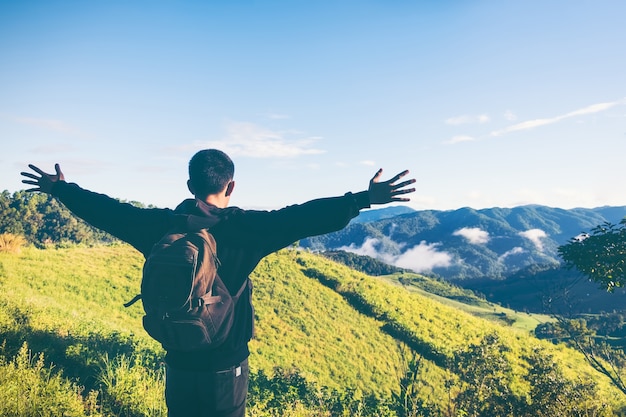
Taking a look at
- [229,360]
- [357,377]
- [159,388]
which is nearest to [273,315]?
[357,377]

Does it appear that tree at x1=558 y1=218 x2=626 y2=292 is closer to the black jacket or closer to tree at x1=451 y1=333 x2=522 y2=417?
tree at x1=451 y1=333 x2=522 y2=417

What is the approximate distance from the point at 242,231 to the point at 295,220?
14.5 inches

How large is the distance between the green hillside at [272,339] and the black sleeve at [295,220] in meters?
4.03

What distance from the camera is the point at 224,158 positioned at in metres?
2.74

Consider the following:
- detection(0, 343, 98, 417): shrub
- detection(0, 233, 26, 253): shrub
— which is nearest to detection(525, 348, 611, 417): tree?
detection(0, 343, 98, 417): shrub

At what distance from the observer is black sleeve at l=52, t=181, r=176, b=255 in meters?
2.72

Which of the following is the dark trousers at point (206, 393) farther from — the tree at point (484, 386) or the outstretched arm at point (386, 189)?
the tree at point (484, 386)

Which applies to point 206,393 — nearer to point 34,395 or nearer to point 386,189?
point 386,189

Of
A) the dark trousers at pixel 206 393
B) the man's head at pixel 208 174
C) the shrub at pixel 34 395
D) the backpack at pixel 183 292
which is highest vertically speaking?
the man's head at pixel 208 174

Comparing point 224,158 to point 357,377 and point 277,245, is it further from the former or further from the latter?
point 357,377

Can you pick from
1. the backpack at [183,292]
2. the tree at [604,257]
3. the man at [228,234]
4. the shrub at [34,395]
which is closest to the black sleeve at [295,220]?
the man at [228,234]

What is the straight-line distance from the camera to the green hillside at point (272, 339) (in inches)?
232

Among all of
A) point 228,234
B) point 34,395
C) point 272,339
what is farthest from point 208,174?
point 272,339

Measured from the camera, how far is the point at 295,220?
7.99 ft
